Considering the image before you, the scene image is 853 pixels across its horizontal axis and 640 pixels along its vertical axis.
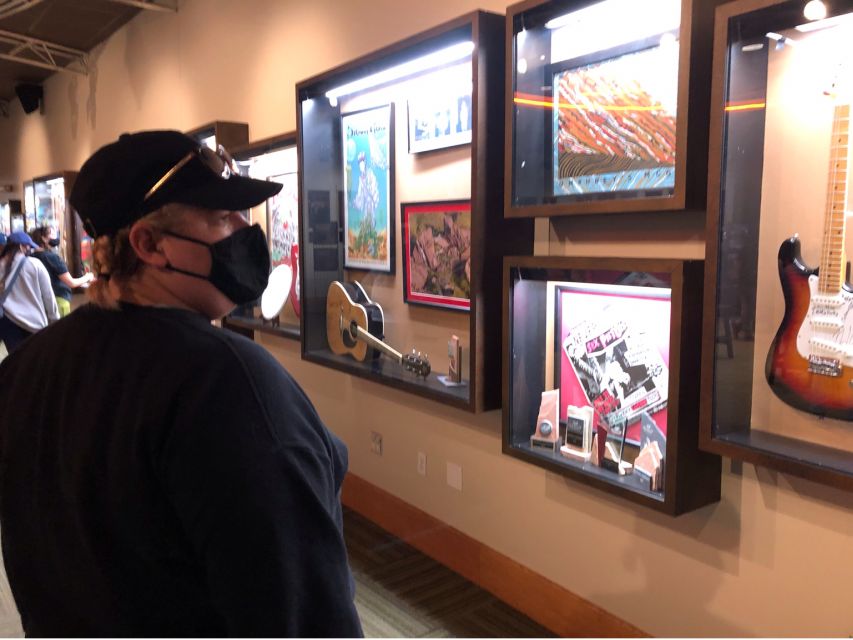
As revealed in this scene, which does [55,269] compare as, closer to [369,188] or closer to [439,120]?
[369,188]

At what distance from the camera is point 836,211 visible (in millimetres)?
1638

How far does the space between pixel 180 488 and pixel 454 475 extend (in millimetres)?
2200

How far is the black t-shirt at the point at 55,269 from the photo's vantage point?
6047 millimetres

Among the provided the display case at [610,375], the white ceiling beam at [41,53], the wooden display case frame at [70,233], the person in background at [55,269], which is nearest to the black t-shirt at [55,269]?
the person in background at [55,269]

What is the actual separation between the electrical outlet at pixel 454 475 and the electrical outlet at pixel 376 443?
53 centimetres

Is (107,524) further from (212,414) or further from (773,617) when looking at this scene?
(773,617)

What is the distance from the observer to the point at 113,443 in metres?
0.92

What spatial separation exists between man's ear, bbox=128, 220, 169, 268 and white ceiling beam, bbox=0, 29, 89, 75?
6981mm

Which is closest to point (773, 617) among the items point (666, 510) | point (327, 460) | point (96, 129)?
point (666, 510)

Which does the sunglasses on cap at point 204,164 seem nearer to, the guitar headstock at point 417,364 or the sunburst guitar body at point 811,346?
the sunburst guitar body at point 811,346

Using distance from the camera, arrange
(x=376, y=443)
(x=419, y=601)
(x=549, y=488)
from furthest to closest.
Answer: (x=376, y=443)
(x=419, y=601)
(x=549, y=488)

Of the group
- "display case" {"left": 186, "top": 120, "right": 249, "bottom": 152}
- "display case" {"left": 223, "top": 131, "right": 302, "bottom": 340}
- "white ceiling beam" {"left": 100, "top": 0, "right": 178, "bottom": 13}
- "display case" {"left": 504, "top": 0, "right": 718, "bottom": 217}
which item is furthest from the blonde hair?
"white ceiling beam" {"left": 100, "top": 0, "right": 178, "bottom": 13}

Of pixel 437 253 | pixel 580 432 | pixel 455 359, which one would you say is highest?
pixel 437 253

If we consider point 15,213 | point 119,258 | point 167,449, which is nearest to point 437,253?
point 119,258
